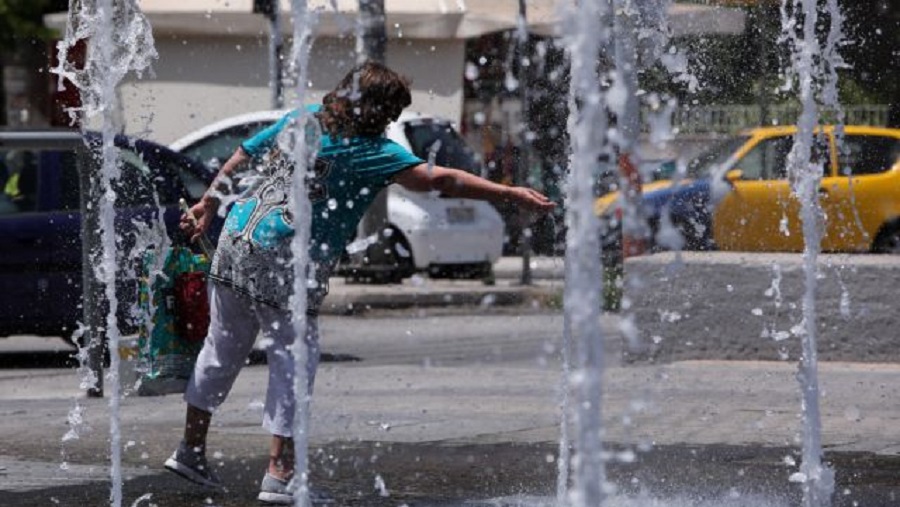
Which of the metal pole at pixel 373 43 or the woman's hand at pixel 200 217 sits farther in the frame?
the metal pole at pixel 373 43

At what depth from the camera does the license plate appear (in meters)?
20.6

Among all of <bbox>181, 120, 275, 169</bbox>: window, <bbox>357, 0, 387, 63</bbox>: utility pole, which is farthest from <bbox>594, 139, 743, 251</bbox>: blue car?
<bbox>181, 120, 275, 169</bbox>: window

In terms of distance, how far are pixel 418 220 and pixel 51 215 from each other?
733 cm

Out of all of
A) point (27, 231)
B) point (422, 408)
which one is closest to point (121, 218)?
point (27, 231)

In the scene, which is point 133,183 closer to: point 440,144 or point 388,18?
point 440,144

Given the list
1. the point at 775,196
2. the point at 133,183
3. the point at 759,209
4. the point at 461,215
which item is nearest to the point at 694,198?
the point at 759,209

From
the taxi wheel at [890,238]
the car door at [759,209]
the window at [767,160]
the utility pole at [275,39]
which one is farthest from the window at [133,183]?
the taxi wheel at [890,238]

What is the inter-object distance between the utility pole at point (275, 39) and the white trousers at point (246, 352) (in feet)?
36.7

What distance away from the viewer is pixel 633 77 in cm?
1119

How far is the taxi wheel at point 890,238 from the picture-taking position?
705 inches

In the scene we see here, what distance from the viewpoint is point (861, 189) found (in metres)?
18.5

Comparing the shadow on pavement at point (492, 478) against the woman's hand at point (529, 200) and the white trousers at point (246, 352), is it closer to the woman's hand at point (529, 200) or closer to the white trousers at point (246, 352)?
the white trousers at point (246, 352)

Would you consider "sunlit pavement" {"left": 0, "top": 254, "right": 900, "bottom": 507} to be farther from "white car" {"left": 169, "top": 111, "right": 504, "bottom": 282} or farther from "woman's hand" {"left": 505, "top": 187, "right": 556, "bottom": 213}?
"white car" {"left": 169, "top": 111, "right": 504, "bottom": 282}

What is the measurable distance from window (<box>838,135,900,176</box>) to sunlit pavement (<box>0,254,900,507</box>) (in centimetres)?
482
